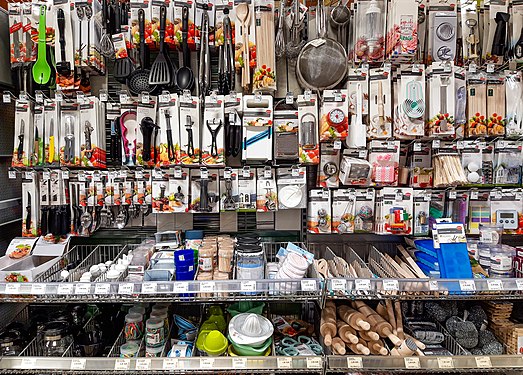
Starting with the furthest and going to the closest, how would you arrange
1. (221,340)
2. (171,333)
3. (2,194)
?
(2,194), (171,333), (221,340)

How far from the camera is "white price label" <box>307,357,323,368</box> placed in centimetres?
159

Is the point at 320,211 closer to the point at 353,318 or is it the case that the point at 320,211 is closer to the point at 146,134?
the point at 353,318

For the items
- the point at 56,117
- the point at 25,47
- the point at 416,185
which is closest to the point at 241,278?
the point at 416,185

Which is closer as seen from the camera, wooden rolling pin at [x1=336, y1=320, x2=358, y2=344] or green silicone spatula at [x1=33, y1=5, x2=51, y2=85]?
wooden rolling pin at [x1=336, y1=320, x2=358, y2=344]

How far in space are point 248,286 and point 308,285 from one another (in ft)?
0.88

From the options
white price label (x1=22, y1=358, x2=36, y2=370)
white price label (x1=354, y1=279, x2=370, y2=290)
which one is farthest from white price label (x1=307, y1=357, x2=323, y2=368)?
white price label (x1=22, y1=358, x2=36, y2=370)

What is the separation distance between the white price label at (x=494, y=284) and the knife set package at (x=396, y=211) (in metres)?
0.43

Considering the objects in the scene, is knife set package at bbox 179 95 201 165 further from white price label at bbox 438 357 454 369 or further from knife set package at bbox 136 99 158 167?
white price label at bbox 438 357 454 369

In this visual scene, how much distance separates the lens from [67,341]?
5.73ft

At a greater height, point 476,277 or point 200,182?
point 200,182

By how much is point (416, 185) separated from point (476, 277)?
56 cm

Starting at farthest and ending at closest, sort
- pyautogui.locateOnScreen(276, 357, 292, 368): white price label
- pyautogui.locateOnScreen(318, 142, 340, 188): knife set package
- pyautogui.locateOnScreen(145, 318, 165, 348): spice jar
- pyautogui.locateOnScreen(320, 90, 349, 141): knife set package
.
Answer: pyautogui.locateOnScreen(318, 142, 340, 188): knife set package → pyautogui.locateOnScreen(320, 90, 349, 141): knife set package → pyautogui.locateOnScreen(145, 318, 165, 348): spice jar → pyautogui.locateOnScreen(276, 357, 292, 368): white price label

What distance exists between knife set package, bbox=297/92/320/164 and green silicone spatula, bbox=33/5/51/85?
4.60ft

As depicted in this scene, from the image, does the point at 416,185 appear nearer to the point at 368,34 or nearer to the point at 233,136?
the point at 368,34
